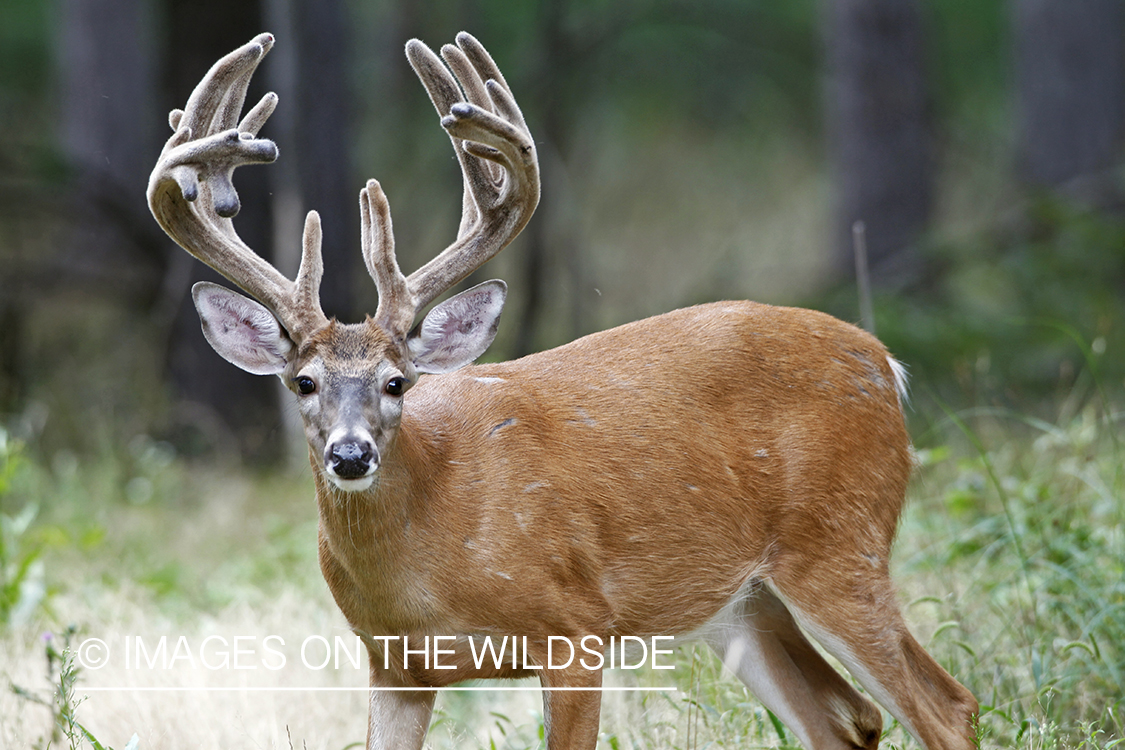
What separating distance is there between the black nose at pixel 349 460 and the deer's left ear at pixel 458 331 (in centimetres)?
46

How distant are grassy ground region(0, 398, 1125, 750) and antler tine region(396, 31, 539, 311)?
141cm

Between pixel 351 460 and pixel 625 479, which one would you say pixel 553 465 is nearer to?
pixel 625 479

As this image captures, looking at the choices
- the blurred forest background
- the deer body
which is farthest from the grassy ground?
the blurred forest background

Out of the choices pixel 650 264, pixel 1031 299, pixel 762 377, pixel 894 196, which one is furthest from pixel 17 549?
pixel 650 264

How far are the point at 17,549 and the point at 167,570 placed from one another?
70 cm

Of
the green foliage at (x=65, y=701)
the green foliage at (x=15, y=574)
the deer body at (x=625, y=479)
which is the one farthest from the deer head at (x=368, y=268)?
the green foliage at (x=15, y=574)

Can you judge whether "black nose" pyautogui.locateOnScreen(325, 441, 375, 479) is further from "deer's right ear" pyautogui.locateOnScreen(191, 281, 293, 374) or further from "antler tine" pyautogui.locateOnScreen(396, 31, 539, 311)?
"antler tine" pyautogui.locateOnScreen(396, 31, 539, 311)

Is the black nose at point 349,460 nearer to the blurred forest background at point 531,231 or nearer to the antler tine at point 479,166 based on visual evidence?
the antler tine at point 479,166

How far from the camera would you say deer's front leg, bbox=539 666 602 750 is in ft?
12.0

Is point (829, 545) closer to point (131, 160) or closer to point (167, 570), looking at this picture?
point (167, 570)

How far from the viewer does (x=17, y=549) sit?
19.7 feet

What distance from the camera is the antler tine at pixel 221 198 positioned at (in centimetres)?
356

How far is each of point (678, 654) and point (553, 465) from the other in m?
1.51

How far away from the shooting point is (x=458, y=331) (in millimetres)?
3799
